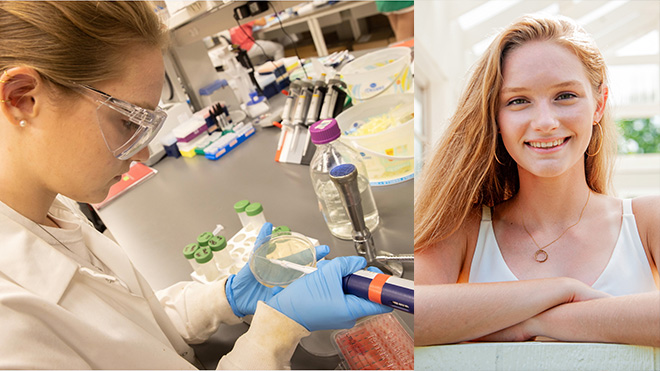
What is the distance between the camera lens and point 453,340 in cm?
52

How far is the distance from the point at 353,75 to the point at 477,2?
1259mm

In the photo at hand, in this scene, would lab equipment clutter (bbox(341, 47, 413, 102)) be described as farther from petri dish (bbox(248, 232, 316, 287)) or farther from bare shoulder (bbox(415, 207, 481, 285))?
bare shoulder (bbox(415, 207, 481, 285))

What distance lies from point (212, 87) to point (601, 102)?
245 cm

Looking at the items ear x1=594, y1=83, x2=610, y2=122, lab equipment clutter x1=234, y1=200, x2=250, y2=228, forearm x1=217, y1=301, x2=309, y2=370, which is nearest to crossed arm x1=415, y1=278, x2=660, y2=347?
ear x1=594, y1=83, x2=610, y2=122

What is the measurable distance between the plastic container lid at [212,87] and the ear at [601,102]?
242 centimetres

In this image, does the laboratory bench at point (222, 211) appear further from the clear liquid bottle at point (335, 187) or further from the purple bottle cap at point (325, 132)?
the purple bottle cap at point (325, 132)

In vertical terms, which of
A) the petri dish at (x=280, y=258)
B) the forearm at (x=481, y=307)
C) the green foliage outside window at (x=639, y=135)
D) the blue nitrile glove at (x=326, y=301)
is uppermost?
the green foliage outside window at (x=639, y=135)

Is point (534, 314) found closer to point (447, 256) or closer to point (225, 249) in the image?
point (447, 256)

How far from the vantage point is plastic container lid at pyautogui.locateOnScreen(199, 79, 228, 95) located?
262 cm

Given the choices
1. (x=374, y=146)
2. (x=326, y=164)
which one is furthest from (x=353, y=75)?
(x=326, y=164)

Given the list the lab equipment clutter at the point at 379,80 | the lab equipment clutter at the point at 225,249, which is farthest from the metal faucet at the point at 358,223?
the lab equipment clutter at the point at 379,80

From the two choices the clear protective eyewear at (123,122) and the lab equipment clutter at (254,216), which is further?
the lab equipment clutter at (254,216)

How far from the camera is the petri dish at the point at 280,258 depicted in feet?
3.66

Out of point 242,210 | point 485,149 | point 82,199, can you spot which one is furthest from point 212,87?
point 485,149
